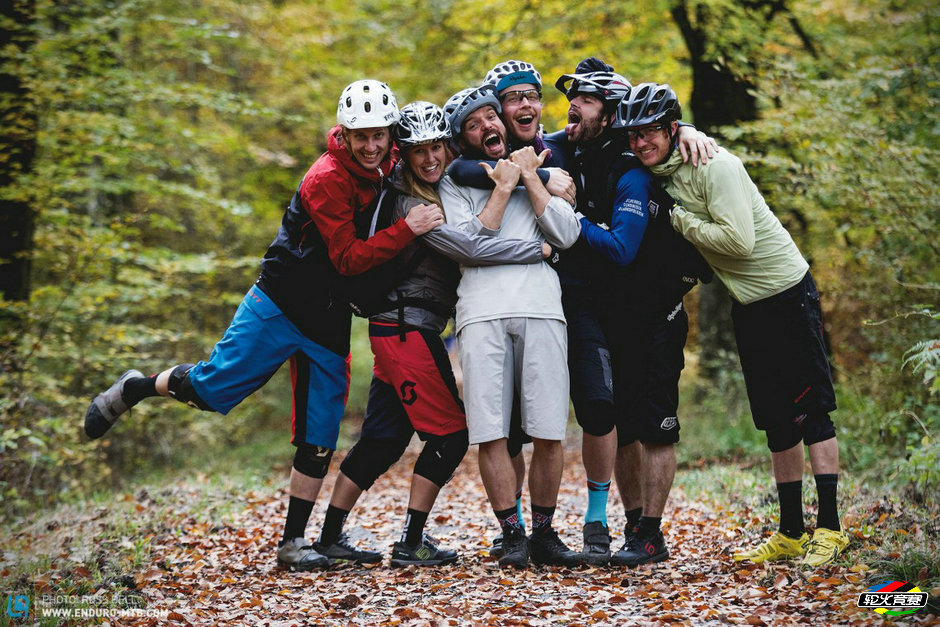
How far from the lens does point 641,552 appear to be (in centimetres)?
469

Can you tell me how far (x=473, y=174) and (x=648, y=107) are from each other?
3.50 ft

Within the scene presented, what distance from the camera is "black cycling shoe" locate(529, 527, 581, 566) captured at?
182 inches

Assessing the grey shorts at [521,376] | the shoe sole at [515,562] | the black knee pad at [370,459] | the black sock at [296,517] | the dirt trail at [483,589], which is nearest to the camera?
the dirt trail at [483,589]

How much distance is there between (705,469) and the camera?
27.7ft

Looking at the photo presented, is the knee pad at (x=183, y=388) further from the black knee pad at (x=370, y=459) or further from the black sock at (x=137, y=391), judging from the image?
the black knee pad at (x=370, y=459)

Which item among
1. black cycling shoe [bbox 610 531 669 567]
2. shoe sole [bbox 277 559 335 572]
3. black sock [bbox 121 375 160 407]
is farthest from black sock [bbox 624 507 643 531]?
black sock [bbox 121 375 160 407]

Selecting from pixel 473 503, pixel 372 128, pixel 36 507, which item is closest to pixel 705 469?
pixel 473 503

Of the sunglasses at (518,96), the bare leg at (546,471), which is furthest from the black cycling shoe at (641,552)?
the sunglasses at (518,96)

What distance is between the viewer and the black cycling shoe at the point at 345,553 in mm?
5043

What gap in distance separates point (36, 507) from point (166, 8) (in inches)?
314

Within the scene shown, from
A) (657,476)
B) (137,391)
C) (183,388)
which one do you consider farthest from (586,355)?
(137,391)

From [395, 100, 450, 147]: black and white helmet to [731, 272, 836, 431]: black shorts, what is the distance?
2.08m

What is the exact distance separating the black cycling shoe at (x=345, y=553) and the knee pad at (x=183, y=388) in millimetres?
1155

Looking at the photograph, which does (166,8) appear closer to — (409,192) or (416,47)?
(416,47)
